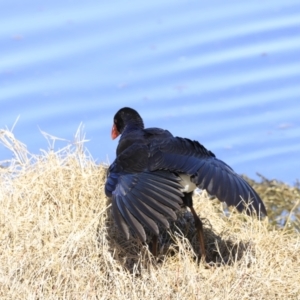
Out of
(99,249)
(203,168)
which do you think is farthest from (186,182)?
(99,249)

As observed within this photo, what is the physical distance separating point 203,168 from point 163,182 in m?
0.29

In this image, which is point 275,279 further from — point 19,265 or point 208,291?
point 19,265

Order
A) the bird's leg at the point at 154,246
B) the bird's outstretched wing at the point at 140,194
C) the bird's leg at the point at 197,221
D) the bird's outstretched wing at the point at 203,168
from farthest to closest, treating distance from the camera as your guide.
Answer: the bird's leg at the point at 197,221, the bird's leg at the point at 154,246, the bird's outstretched wing at the point at 203,168, the bird's outstretched wing at the point at 140,194

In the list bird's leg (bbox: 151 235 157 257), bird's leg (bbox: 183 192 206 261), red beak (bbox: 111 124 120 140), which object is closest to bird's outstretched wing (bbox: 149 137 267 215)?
bird's leg (bbox: 183 192 206 261)

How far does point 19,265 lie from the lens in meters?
5.34

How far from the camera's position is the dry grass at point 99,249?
523 centimetres

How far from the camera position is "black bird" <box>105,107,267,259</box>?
523 centimetres

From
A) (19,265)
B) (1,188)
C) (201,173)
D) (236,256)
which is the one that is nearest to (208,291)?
(236,256)

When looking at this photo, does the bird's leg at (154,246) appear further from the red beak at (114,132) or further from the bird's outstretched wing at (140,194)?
the red beak at (114,132)

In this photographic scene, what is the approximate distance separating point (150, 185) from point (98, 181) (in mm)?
911

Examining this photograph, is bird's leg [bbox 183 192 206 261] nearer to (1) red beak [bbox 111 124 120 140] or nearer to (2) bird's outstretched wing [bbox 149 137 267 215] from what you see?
(2) bird's outstretched wing [bbox 149 137 267 215]

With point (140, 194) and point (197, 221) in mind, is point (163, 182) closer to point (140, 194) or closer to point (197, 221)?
point (140, 194)

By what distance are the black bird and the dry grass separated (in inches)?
8.4

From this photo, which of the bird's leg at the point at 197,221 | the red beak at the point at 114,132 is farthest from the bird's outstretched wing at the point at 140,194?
the red beak at the point at 114,132
